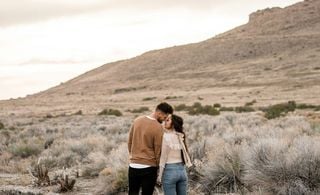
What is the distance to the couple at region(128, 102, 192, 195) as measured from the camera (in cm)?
790

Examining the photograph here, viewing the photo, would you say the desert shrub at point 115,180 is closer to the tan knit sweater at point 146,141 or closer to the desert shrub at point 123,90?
the tan knit sweater at point 146,141

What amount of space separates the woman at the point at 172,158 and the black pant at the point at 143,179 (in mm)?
274

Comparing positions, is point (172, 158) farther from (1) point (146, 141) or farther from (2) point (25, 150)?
(2) point (25, 150)

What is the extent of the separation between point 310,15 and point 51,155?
391 ft

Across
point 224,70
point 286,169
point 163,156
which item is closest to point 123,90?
point 224,70

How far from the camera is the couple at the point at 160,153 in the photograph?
790 cm

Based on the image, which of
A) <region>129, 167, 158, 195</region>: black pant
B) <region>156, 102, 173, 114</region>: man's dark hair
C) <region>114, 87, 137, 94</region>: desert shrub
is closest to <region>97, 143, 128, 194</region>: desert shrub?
<region>129, 167, 158, 195</region>: black pant

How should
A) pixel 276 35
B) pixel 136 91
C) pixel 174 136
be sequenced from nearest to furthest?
pixel 174 136 < pixel 136 91 < pixel 276 35

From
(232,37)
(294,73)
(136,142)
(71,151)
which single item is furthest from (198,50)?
(136,142)

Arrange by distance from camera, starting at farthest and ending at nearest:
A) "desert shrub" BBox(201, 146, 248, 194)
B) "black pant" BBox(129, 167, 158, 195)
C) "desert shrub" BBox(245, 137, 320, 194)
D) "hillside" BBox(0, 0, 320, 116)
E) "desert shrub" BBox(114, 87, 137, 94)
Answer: "desert shrub" BBox(114, 87, 137, 94) < "hillside" BBox(0, 0, 320, 116) < "desert shrub" BBox(201, 146, 248, 194) < "desert shrub" BBox(245, 137, 320, 194) < "black pant" BBox(129, 167, 158, 195)

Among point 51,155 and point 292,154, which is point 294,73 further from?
point 292,154

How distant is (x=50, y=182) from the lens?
13430 millimetres

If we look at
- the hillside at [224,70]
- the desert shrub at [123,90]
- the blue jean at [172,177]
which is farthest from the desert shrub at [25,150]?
the desert shrub at [123,90]

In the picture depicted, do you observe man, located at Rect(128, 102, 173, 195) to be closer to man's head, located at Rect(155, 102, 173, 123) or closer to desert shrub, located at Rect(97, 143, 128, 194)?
man's head, located at Rect(155, 102, 173, 123)
